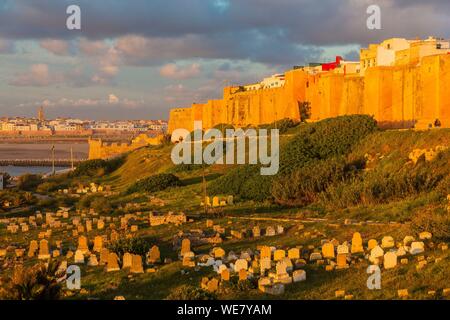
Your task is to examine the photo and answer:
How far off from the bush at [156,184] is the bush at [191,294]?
965 inches

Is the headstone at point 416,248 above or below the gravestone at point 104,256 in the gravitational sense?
above

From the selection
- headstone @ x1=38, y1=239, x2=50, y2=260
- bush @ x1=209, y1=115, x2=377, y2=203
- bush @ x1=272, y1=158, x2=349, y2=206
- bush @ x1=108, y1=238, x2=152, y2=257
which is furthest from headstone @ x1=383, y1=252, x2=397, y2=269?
bush @ x1=209, y1=115, x2=377, y2=203

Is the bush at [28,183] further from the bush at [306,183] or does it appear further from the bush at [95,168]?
the bush at [306,183]

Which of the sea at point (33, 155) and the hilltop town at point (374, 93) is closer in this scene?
the hilltop town at point (374, 93)

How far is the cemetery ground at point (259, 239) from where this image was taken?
12.6m

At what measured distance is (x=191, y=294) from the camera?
11578mm

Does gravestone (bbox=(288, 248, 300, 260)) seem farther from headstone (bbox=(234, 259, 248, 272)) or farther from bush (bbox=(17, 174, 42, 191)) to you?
bush (bbox=(17, 174, 42, 191))

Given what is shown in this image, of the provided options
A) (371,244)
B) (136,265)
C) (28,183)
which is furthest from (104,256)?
(28,183)

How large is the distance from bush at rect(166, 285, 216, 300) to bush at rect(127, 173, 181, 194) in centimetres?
2450

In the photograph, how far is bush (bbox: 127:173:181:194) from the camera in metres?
36.6

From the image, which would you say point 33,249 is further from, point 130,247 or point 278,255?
point 278,255

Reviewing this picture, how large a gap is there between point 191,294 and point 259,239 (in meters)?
7.16

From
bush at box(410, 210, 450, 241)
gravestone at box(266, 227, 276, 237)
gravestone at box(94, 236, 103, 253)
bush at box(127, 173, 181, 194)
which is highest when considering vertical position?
bush at box(127, 173, 181, 194)

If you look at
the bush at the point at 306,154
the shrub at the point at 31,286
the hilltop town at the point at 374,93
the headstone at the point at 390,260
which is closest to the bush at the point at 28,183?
the bush at the point at 306,154
